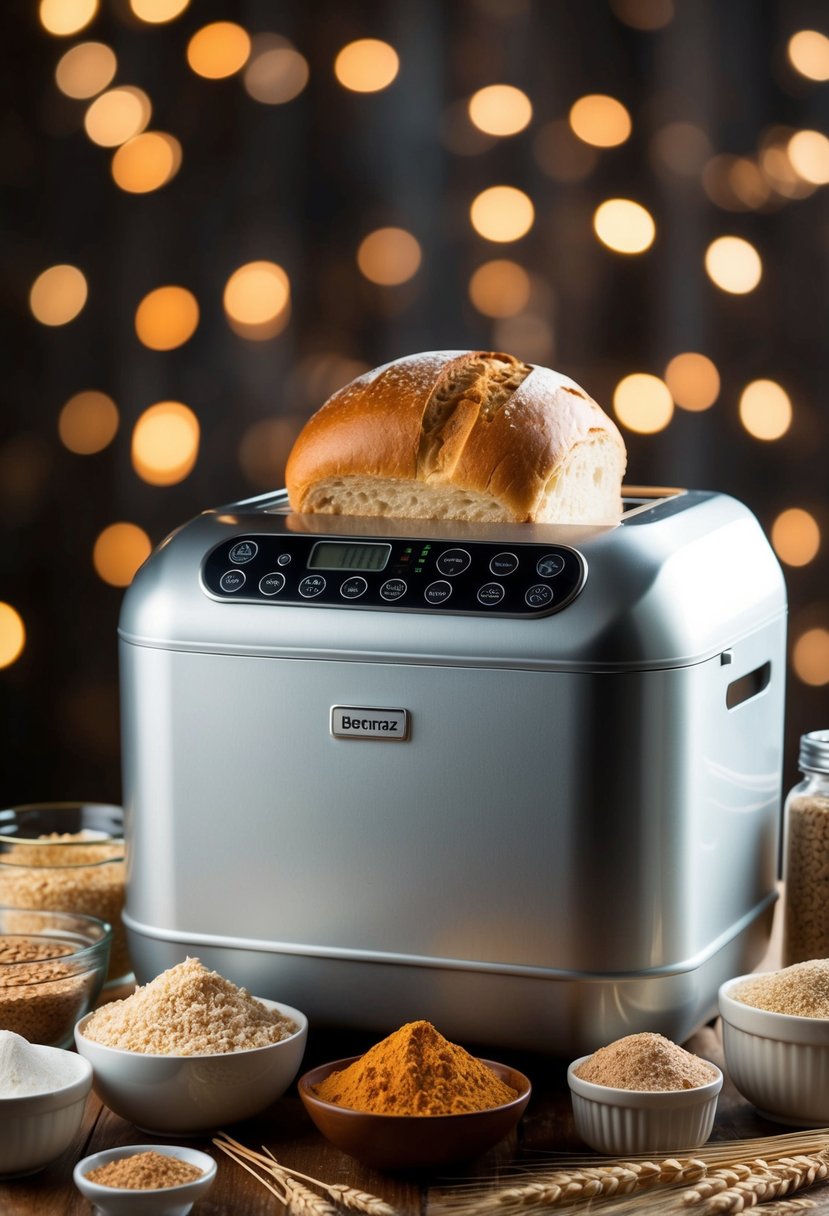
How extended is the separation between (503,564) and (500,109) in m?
0.79

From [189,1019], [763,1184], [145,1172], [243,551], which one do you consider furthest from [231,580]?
[763,1184]

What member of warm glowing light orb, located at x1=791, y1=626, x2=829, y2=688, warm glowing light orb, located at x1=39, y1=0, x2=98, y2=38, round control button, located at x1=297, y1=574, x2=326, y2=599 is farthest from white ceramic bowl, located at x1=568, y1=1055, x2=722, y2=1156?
warm glowing light orb, located at x1=39, y1=0, x2=98, y2=38

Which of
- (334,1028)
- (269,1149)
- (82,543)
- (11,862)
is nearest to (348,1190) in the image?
(269,1149)

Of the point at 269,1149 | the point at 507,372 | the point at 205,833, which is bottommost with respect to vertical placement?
the point at 269,1149

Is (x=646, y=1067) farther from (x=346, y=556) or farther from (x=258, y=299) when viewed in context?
(x=258, y=299)

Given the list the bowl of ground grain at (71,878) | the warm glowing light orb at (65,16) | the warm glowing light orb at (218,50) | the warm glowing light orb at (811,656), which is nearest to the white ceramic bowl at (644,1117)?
the bowl of ground grain at (71,878)

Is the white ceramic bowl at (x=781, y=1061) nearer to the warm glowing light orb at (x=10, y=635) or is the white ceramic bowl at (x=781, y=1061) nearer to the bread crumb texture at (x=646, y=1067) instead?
the bread crumb texture at (x=646, y=1067)

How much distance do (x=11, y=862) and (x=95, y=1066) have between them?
13.7 inches

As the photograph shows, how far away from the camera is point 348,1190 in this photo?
0.86 meters

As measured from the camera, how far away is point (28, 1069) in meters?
0.91

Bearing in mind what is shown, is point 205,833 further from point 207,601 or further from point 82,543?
point 82,543

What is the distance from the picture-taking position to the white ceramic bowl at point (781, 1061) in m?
0.96

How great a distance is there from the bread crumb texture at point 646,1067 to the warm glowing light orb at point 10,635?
104 centimetres

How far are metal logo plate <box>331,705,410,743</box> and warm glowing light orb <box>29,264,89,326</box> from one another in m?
0.88
